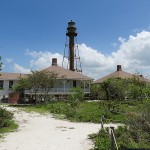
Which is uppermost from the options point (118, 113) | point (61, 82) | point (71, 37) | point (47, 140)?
point (71, 37)

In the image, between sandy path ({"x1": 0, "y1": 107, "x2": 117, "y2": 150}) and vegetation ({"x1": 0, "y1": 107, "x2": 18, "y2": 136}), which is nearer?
sandy path ({"x1": 0, "y1": 107, "x2": 117, "y2": 150})

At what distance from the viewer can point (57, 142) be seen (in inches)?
556

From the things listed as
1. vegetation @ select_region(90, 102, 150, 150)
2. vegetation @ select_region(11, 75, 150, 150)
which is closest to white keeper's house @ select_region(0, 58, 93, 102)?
vegetation @ select_region(11, 75, 150, 150)

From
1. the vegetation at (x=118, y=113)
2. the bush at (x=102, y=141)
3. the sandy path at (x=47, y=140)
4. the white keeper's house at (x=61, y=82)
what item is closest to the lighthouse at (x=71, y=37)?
the white keeper's house at (x=61, y=82)

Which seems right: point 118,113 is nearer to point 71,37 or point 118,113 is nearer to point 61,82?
point 61,82

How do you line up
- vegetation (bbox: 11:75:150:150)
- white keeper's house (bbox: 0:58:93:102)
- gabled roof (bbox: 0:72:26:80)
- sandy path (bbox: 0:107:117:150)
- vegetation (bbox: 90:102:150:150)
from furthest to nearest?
gabled roof (bbox: 0:72:26:80)
white keeper's house (bbox: 0:58:93:102)
sandy path (bbox: 0:107:117:150)
vegetation (bbox: 11:75:150:150)
vegetation (bbox: 90:102:150:150)

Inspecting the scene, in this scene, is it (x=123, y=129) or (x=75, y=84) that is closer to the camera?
(x=123, y=129)

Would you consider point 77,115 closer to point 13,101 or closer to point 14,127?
point 14,127

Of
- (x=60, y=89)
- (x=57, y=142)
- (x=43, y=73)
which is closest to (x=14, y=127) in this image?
(x=57, y=142)

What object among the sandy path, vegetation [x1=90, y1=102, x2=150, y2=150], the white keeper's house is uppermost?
the white keeper's house

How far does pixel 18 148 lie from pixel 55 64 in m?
41.5

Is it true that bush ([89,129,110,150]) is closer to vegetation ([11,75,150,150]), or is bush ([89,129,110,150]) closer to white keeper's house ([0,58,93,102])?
vegetation ([11,75,150,150])

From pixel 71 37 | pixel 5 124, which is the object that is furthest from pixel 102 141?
pixel 71 37

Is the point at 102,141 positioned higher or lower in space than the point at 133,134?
lower
